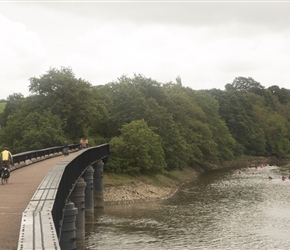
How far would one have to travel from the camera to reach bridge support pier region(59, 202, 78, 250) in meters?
18.0

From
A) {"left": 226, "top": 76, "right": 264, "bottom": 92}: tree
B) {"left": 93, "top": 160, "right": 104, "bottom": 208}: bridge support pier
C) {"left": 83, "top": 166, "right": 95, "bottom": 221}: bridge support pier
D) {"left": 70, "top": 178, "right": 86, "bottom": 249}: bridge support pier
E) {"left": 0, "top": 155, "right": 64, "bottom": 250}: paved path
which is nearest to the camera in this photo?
{"left": 0, "top": 155, "right": 64, "bottom": 250}: paved path

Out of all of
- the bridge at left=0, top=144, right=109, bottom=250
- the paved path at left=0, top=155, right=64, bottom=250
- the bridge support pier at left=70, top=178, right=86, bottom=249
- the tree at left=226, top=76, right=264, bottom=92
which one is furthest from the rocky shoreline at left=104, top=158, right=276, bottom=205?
the tree at left=226, top=76, right=264, bottom=92

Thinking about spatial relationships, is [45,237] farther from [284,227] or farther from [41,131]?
[41,131]

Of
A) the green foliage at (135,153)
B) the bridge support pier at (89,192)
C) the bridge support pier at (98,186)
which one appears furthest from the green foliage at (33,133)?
the bridge support pier at (89,192)

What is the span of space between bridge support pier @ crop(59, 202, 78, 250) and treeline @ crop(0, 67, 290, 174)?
3526cm

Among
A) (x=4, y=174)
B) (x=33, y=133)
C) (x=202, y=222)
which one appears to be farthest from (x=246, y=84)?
(x=4, y=174)

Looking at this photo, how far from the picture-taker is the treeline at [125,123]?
56875mm

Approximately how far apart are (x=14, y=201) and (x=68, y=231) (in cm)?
290

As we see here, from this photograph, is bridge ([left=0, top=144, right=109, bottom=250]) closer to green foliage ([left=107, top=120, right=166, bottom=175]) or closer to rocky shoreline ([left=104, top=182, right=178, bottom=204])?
rocky shoreline ([left=104, top=182, right=178, bottom=204])

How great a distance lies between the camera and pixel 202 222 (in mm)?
38188

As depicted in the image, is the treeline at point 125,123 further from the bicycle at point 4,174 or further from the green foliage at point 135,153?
the bicycle at point 4,174

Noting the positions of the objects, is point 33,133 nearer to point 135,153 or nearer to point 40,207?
point 135,153

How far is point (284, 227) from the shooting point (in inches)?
1411

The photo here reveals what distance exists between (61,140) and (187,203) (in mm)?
18931
